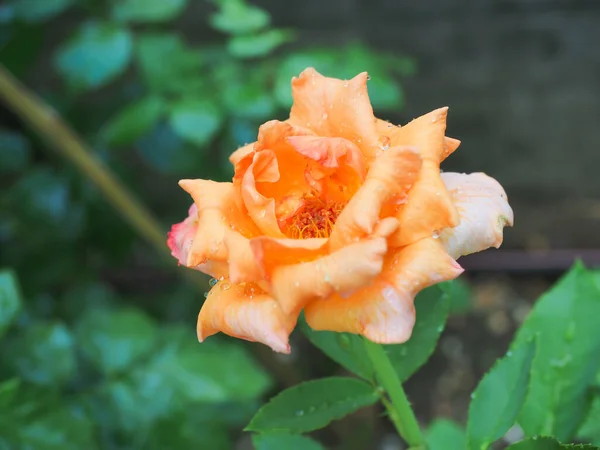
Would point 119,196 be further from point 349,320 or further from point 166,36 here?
point 349,320

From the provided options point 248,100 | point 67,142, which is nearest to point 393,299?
point 248,100

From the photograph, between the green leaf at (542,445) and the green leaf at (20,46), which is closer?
the green leaf at (542,445)

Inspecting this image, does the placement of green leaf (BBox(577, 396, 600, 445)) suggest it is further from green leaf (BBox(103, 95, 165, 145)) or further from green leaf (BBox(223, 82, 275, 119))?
green leaf (BBox(103, 95, 165, 145))

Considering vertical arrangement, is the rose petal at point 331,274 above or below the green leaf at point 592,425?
above

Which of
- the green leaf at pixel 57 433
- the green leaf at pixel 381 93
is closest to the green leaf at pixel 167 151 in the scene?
the green leaf at pixel 381 93

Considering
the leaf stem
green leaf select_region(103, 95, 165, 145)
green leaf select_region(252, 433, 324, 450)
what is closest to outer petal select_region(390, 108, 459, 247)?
green leaf select_region(252, 433, 324, 450)

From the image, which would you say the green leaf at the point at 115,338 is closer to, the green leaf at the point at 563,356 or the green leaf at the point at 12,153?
the green leaf at the point at 12,153

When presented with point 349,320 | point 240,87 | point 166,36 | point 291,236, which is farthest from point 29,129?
point 349,320
